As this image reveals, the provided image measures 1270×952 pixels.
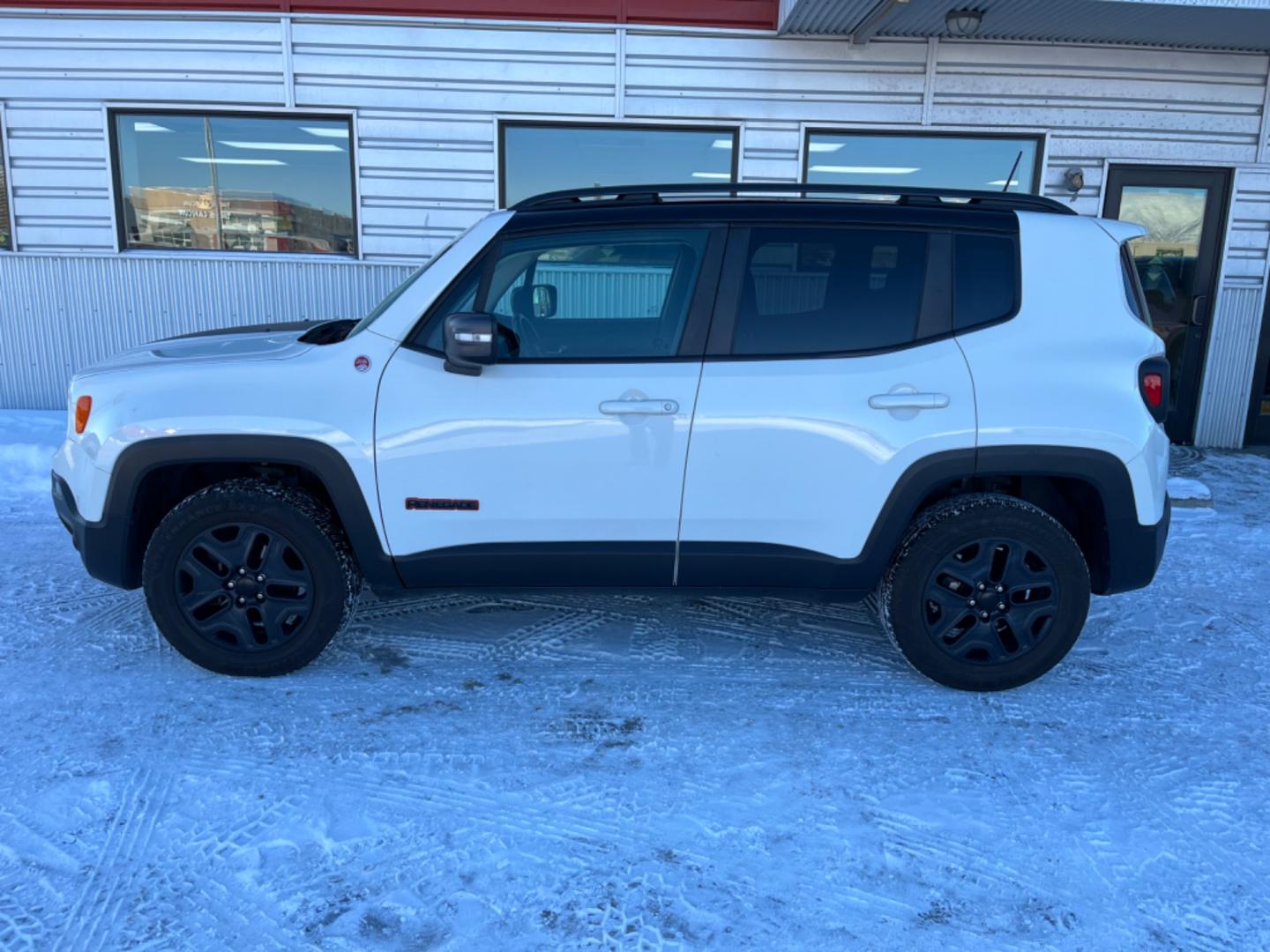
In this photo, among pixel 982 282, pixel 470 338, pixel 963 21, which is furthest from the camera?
pixel 963 21

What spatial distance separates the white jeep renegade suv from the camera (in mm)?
3152

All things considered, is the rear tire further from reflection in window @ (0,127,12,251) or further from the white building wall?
Result: reflection in window @ (0,127,12,251)

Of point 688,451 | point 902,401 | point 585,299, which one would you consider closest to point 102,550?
point 585,299

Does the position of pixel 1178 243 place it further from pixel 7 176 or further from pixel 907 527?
pixel 7 176

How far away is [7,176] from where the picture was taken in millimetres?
7570

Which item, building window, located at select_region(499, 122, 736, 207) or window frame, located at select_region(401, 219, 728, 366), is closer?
window frame, located at select_region(401, 219, 728, 366)

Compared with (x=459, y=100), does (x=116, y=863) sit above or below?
below

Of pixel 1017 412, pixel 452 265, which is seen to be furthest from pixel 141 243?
pixel 1017 412

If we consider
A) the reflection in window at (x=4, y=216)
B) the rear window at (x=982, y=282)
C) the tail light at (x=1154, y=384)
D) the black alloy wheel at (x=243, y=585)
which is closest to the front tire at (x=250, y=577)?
the black alloy wheel at (x=243, y=585)

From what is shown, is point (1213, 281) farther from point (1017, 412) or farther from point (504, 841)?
point (504, 841)

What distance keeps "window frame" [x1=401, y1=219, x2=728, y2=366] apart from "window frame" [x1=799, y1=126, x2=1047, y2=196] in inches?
190

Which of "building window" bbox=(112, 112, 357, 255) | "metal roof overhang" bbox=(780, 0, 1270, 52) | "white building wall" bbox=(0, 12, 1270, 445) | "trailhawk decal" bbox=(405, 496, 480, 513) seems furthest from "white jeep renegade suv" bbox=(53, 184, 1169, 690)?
"building window" bbox=(112, 112, 357, 255)

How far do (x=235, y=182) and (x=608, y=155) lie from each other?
336 cm

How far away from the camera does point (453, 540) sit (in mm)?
3266
